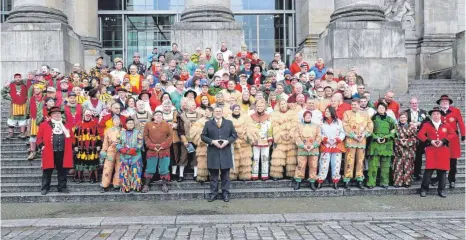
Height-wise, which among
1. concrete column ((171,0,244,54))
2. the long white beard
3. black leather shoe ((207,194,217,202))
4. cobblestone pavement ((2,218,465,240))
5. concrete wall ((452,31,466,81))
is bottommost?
cobblestone pavement ((2,218,465,240))

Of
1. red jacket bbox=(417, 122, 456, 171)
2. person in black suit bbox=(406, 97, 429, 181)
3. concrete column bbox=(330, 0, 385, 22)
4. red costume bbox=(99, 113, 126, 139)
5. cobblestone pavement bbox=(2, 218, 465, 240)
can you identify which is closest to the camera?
cobblestone pavement bbox=(2, 218, 465, 240)

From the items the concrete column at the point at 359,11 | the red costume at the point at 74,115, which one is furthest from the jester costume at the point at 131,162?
the concrete column at the point at 359,11

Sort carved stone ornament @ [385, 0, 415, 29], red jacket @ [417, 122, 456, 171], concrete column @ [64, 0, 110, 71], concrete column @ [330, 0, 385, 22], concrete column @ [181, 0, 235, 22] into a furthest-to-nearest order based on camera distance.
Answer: carved stone ornament @ [385, 0, 415, 29] < concrete column @ [64, 0, 110, 71] < concrete column @ [181, 0, 235, 22] < concrete column @ [330, 0, 385, 22] < red jacket @ [417, 122, 456, 171]

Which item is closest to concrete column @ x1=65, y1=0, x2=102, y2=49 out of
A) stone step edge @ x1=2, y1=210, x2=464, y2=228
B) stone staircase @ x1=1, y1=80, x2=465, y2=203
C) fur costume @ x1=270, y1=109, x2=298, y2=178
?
stone staircase @ x1=1, y1=80, x2=465, y2=203

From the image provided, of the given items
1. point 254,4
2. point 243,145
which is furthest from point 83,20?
point 243,145

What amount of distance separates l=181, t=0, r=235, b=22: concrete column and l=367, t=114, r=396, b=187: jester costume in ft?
25.4

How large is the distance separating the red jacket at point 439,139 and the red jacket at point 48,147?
22.5ft

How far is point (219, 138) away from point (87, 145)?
8.93 ft

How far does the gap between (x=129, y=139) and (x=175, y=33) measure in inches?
281

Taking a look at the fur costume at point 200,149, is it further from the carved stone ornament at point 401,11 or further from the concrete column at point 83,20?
the carved stone ornament at point 401,11

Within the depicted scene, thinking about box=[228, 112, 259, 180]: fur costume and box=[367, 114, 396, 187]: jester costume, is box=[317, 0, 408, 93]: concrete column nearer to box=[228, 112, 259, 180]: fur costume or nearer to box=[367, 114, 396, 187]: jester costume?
box=[367, 114, 396, 187]: jester costume

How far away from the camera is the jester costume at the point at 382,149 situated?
9.87m

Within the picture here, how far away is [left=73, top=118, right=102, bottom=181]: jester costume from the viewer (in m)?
9.90

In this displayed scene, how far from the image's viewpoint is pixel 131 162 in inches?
380
